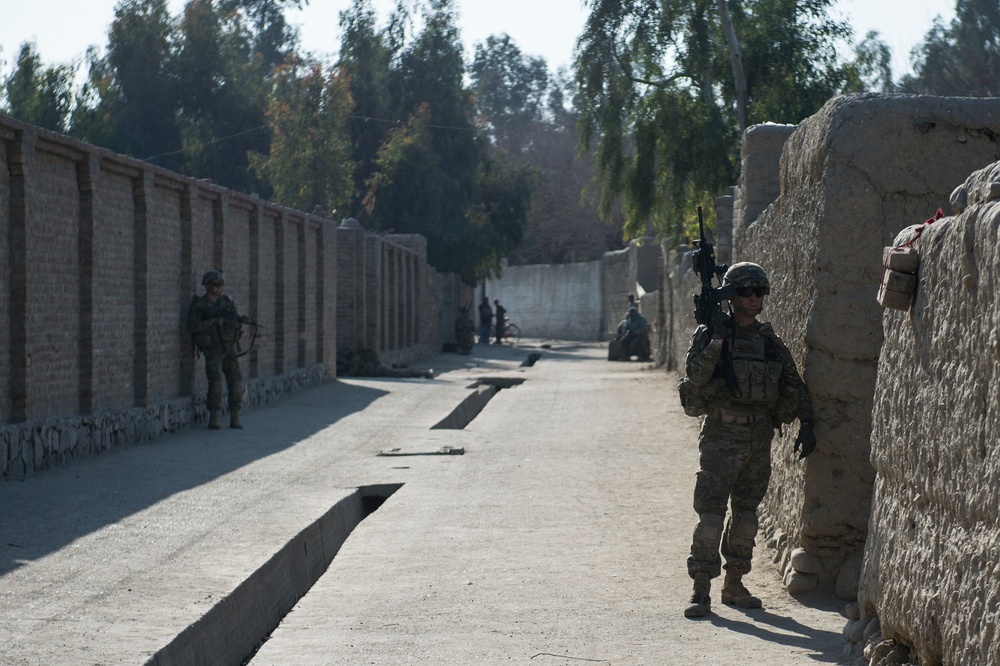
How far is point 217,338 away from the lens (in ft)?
43.3

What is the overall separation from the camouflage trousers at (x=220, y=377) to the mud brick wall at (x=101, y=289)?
29cm

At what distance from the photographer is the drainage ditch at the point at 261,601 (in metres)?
5.23

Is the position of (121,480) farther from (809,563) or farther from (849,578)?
(849,578)

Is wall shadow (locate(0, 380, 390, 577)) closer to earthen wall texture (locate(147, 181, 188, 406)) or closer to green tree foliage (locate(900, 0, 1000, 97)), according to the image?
earthen wall texture (locate(147, 181, 188, 406))

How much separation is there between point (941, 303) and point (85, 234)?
8.49 m

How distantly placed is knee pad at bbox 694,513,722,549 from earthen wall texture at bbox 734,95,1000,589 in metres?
0.54

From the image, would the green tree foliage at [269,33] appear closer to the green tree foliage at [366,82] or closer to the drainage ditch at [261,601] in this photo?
the green tree foliage at [366,82]

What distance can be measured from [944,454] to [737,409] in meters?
1.72

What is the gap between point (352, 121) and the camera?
4188cm

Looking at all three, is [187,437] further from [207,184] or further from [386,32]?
[386,32]

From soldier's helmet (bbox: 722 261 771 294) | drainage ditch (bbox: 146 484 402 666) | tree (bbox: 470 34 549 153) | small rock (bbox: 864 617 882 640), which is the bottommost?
drainage ditch (bbox: 146 484 402 666)

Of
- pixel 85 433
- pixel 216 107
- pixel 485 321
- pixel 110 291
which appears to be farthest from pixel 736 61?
pixel 216 107

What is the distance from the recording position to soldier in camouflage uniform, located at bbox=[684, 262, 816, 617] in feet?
18.3

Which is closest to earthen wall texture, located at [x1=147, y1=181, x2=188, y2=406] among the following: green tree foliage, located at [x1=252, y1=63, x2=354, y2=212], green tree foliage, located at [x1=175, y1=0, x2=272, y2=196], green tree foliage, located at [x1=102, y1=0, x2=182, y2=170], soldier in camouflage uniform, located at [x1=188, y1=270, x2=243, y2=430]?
soldier in camouflage uniform, located at [x1=188, y1=270, x2=243, y2=430]
